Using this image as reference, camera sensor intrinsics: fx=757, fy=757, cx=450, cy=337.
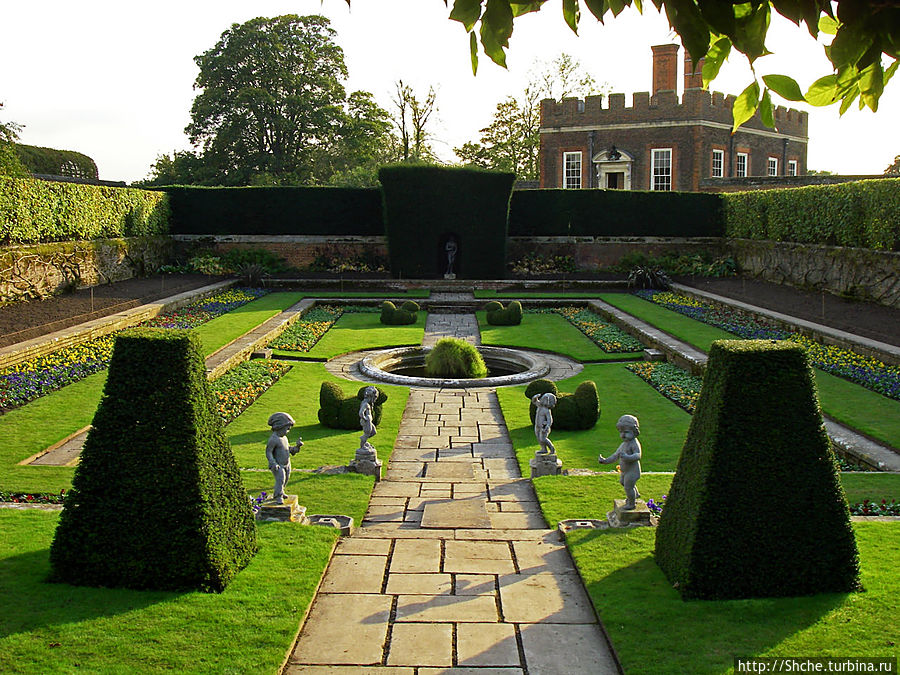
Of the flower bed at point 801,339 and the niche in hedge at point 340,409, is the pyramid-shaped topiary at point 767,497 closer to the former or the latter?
the flower bed at point 801,339

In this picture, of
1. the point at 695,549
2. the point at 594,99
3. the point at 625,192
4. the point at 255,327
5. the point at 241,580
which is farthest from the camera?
the point at 594,99

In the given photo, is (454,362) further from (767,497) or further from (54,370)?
(767,497)

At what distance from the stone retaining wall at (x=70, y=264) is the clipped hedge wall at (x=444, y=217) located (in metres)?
8.46

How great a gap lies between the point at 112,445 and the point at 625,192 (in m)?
26.6

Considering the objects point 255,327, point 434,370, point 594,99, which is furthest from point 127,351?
point 594,99

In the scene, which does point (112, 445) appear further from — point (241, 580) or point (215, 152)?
point (215, 152)

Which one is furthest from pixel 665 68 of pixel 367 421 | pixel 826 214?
pixel 367 421

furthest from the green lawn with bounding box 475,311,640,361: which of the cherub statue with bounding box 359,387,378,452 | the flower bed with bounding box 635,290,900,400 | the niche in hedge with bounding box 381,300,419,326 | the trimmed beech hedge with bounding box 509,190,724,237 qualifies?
the trimmed beech hedge with bounding box 509,190,724,237

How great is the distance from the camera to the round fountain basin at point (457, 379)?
1383cm

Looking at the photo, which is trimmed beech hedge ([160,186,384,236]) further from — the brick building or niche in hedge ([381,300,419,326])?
the brick building

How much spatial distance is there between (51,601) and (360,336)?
13644 millimetres

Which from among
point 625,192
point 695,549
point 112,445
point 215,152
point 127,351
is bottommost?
point 695,549

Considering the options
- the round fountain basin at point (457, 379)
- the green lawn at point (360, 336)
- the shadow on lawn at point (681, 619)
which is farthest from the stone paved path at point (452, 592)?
the green lawn at point (360, 336)

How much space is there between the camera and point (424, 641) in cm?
455
